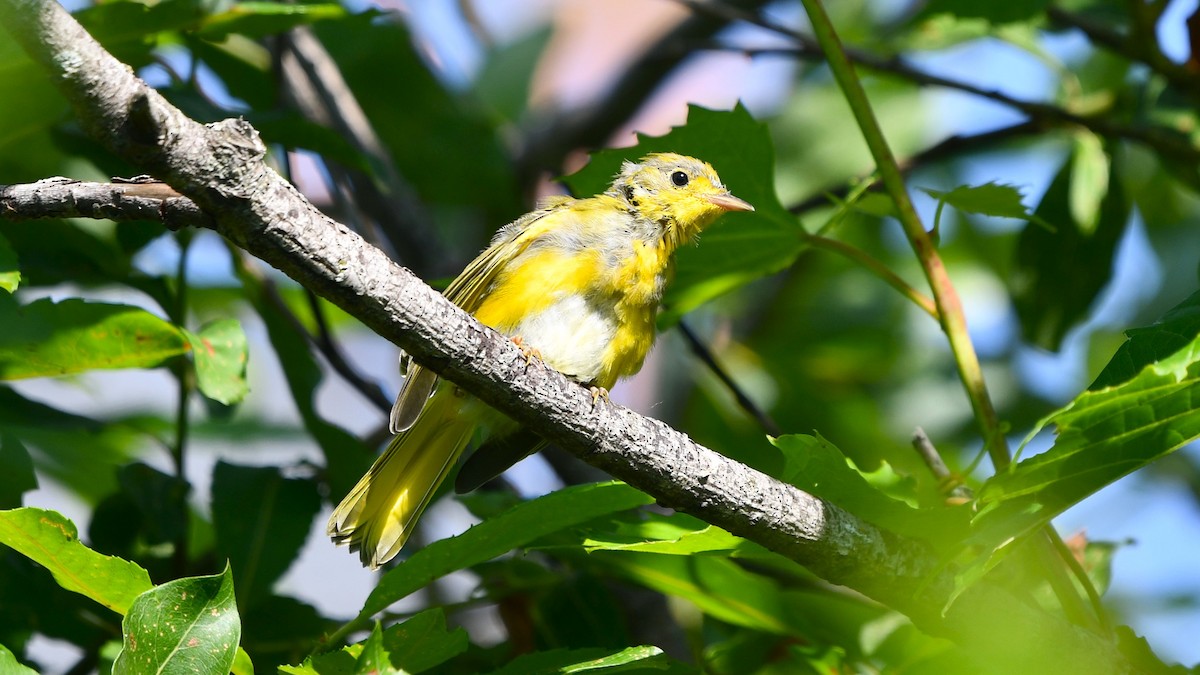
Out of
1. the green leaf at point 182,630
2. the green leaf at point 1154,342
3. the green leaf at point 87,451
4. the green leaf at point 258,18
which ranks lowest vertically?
the green leaf at point 182,630

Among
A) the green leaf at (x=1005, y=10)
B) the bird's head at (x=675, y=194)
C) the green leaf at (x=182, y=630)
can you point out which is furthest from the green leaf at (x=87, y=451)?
the green leaf at (x=1005, y=10)

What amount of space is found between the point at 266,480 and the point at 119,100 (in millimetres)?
1928

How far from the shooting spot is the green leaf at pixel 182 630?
6.23 ft

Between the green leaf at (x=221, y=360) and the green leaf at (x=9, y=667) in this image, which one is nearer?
the green leaf at (x=9, y=667)

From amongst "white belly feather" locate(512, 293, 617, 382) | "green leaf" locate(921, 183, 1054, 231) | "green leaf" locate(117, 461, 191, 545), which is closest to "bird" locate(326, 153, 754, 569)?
"white belly feather" locate(512, 293, 617, 382)

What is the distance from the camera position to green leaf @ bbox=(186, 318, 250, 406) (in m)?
2.72

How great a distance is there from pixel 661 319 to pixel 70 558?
1.78m

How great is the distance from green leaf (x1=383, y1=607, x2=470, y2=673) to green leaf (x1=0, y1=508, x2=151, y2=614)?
46cm

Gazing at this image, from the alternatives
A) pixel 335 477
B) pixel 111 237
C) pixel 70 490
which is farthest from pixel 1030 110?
pixel 70 490

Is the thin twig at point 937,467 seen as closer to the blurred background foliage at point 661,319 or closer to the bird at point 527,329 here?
the blurred background foliage at point 661,319

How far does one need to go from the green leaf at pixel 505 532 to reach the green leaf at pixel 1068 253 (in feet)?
7.81

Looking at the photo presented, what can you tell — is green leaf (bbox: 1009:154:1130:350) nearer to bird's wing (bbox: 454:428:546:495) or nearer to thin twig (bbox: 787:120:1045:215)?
thin twig (bbox: 787:120:1045:215)

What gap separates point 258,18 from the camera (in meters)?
3.14

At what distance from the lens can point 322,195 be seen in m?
6.28
